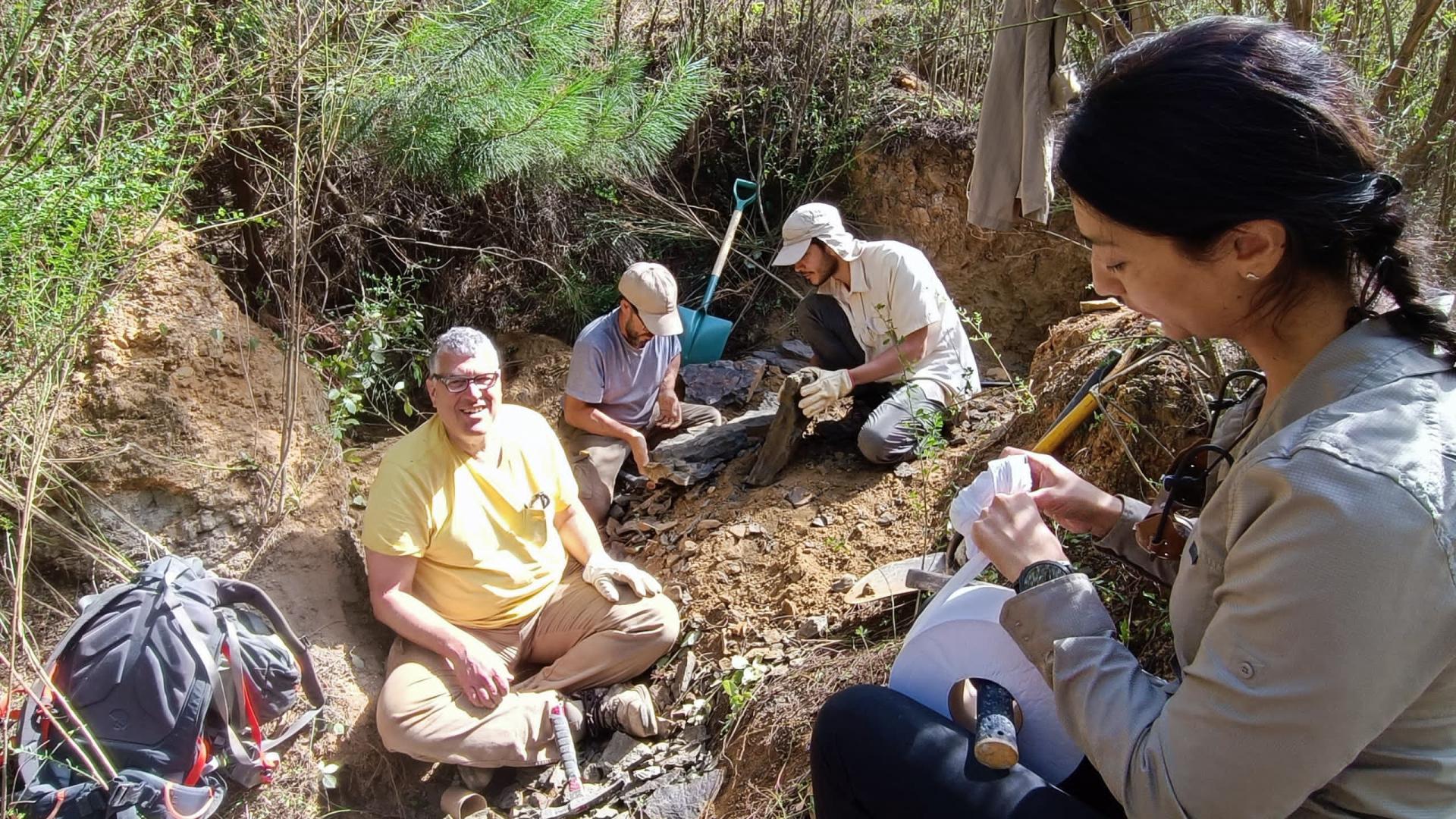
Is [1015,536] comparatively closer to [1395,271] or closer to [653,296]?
[1395,271]

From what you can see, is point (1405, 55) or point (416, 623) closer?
point (1405, 55)

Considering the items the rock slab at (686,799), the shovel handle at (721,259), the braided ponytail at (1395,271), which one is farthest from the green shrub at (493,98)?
the braided ponytail at (1395,271)

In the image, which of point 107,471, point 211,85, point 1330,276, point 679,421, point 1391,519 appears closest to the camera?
point 1391,519

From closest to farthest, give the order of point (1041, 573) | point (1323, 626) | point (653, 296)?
1. point (1323, 626)
2. point (1041, 573)
3. point (653, 296)

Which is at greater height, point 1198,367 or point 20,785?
point 1198,367

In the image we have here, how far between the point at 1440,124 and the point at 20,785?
418cm

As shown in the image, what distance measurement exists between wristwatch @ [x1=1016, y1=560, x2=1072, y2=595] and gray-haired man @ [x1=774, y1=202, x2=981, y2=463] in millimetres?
2742

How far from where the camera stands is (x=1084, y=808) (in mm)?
1320

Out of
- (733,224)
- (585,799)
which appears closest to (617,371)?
(733,224)

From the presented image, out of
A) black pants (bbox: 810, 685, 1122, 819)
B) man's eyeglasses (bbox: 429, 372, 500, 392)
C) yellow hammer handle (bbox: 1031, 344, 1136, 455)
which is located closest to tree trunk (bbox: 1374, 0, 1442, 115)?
yellow hammer handle (bbox: 1031, 344, 1136, 455)

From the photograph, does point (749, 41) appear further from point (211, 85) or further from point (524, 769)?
point (524, 769)

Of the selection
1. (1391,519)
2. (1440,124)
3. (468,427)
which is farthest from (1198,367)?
(468,427)

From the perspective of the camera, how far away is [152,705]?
261 centimetres

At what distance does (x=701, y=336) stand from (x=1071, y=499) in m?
4.27
